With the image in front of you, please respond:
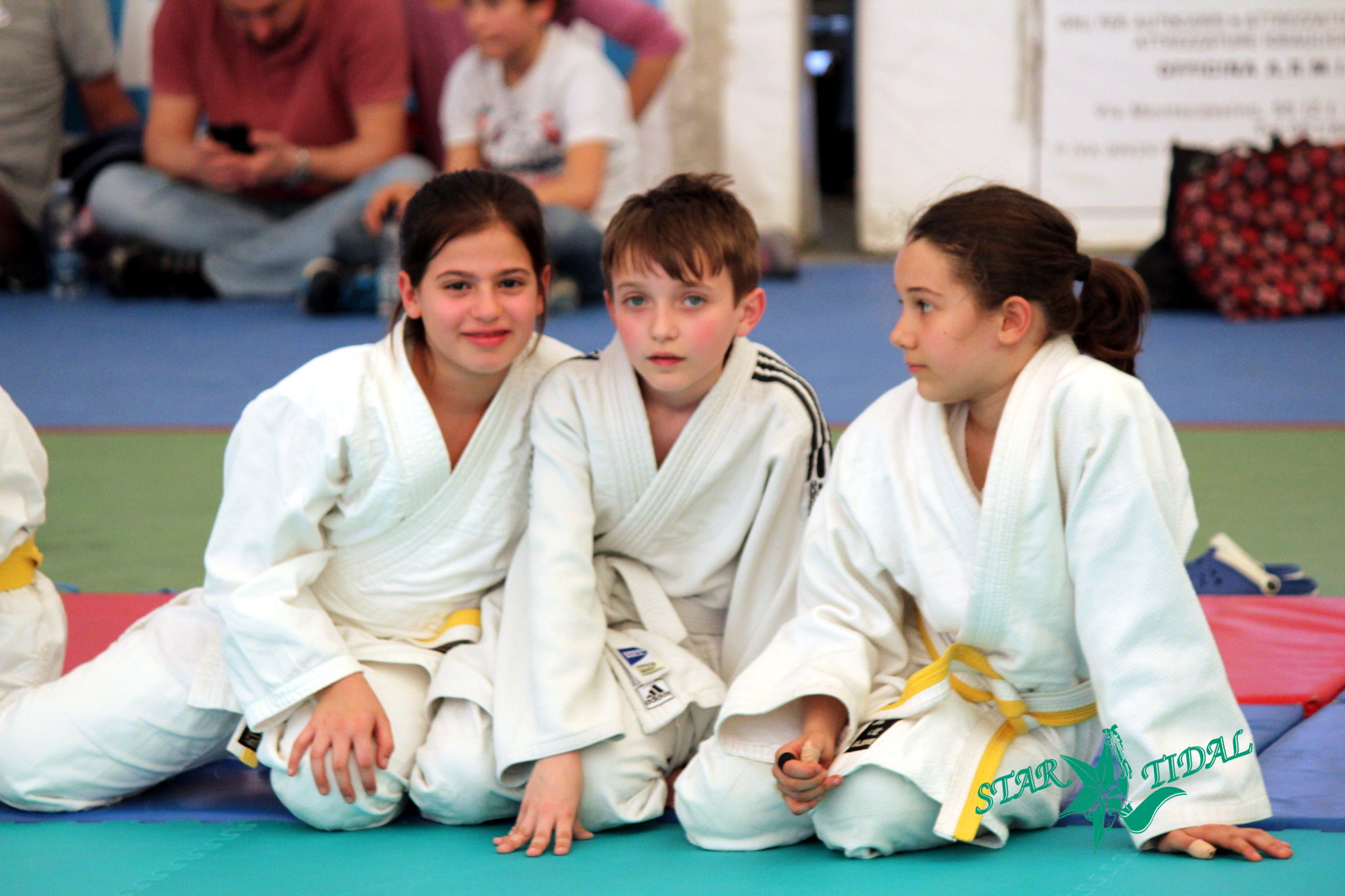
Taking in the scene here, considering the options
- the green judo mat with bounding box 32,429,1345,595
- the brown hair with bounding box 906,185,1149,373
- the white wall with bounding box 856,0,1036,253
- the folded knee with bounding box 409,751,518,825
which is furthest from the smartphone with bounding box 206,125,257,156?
the brown hair with bounding box 906,185,1149,373

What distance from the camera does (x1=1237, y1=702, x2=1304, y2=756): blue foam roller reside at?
1.85 metres

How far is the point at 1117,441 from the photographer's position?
1.54m

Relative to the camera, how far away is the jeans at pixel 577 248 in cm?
516

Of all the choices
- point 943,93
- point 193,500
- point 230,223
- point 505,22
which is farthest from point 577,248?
point 193,500

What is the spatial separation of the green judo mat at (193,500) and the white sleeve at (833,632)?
45.5 inches

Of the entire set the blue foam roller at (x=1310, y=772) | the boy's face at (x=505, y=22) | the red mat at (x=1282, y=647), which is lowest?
the red mat at (x=1282, y=647)

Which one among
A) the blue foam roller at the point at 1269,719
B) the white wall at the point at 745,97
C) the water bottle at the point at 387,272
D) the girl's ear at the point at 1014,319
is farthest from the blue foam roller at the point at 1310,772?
the white wall at the point at 745,97

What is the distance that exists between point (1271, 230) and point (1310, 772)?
149 inches

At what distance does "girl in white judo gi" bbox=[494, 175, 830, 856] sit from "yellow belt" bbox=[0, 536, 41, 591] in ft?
2.14

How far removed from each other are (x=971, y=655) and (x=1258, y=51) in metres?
5.39

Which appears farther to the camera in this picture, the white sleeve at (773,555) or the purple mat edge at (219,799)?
the white sleeve at (773,555)

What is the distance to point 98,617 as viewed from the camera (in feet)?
A: 7.63

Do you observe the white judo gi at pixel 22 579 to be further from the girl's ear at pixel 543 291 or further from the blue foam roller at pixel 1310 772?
the blue foam roller at pixel 1310 772

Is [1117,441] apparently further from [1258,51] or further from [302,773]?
[1258,51]
